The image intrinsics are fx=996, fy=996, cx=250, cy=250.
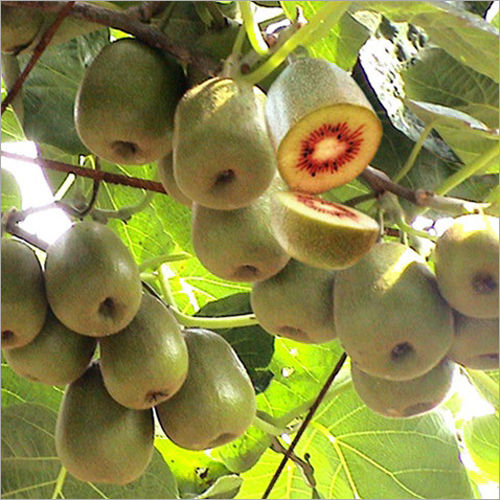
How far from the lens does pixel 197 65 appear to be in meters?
0.92

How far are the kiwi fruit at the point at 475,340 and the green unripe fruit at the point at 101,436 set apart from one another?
0.31 m

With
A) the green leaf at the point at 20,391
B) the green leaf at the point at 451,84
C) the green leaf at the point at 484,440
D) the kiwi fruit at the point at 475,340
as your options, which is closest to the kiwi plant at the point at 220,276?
the kiwi fruit at the point at 475,340

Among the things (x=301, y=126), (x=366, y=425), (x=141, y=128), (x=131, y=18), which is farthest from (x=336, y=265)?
(x=366, y=425)

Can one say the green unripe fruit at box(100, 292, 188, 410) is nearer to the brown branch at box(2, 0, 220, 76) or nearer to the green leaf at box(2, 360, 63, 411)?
the brown branch at box(2, 0, 220, 76)

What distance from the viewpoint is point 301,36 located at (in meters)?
0.82

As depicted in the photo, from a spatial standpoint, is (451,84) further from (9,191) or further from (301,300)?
(9,191)

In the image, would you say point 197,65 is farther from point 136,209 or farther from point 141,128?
point 136,209

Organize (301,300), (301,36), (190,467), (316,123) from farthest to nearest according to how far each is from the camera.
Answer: (190,467) → (301,300) → (301,36) → (316,123)

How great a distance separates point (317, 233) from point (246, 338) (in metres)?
0.63

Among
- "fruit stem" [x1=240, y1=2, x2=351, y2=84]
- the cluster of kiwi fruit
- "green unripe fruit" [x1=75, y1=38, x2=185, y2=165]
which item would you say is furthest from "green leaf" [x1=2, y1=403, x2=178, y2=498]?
"fruit stem" [x1=240, y1=2, x2=351, y2=84]

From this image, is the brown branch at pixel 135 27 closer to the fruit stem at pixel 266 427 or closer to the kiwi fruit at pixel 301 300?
the kiwi fruit at pixel 301 300

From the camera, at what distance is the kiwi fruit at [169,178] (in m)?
0.94

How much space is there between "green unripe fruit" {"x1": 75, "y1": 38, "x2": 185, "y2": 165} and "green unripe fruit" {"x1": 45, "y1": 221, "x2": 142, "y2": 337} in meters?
0.09

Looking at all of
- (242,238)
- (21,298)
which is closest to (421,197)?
(242,238)
